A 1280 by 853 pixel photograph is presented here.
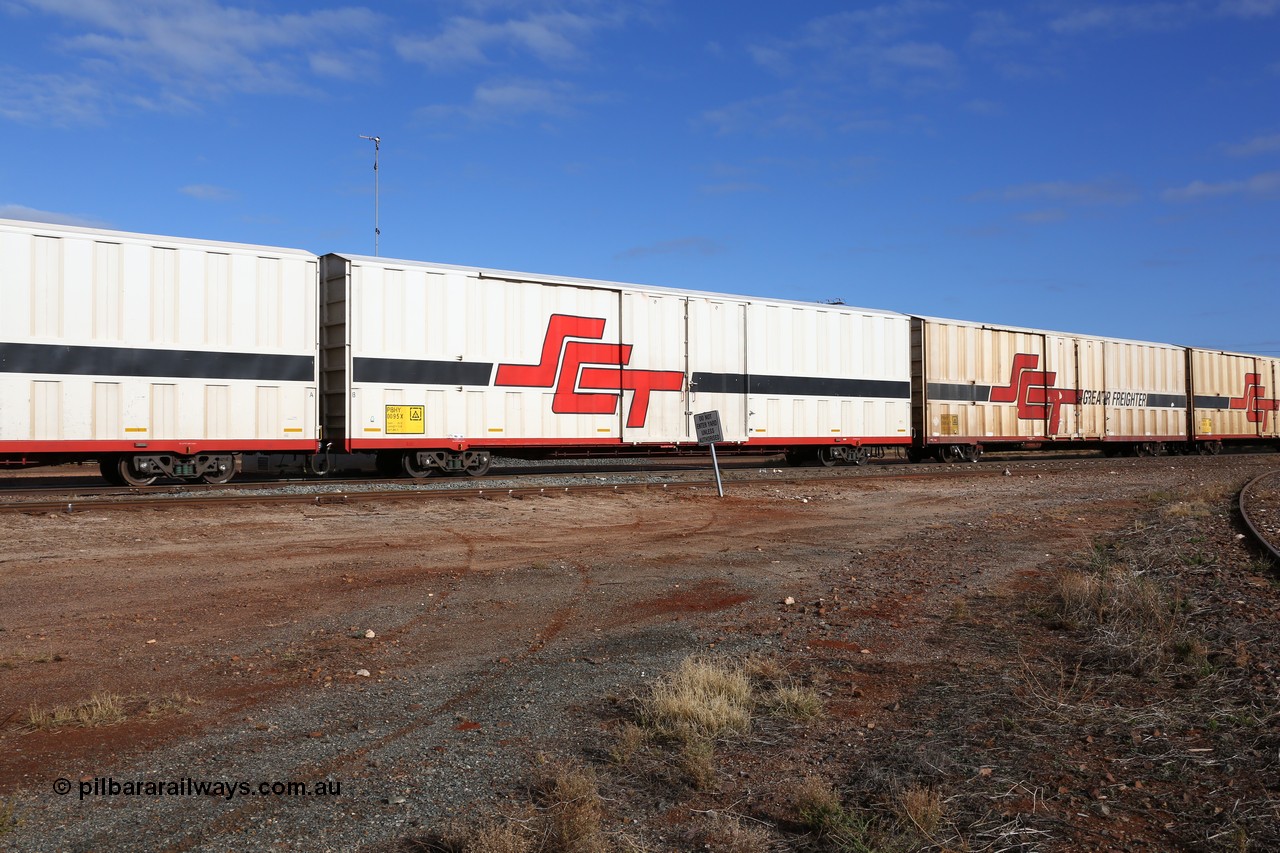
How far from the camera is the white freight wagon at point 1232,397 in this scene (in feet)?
113

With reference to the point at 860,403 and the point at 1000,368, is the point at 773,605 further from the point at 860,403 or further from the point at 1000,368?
the point at 1000,368

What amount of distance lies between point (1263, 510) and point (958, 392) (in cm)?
1137

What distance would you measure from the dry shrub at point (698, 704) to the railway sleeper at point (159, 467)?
531 inches

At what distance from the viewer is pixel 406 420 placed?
685 inches

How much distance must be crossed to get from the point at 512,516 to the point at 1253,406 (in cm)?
3674

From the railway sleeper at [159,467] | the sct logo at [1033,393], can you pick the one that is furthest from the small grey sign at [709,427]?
the sct logo at [1033,393]

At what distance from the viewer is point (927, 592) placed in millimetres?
8516

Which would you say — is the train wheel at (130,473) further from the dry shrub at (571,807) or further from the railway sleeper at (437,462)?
the dry shrub at (571,807)

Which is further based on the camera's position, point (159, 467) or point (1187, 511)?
point (159, 467)

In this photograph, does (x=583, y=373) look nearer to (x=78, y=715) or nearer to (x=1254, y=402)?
(x=78, y=715)

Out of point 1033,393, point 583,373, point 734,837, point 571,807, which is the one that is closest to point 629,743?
point 571,807

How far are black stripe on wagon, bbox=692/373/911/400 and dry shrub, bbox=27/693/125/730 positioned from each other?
16875mm

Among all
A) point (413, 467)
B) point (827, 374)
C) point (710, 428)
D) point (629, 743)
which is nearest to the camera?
point (629, 743)

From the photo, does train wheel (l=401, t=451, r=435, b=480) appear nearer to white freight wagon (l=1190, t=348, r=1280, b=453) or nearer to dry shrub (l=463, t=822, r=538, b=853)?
dry shrub (l=463, t=822, r=538, b=853)
